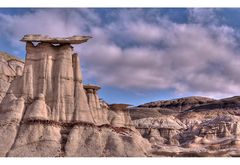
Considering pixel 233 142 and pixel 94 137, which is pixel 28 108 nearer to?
pixel 94 137

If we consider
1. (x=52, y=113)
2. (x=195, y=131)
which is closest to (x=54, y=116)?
(x=52, y=113)

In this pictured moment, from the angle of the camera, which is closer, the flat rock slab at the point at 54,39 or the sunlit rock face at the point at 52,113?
the sunlit rock face at the point at 52,113

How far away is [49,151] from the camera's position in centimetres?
4066

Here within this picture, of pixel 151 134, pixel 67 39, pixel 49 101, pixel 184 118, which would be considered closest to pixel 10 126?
pixel 49 101

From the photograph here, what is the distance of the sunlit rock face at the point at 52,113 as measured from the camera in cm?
4125

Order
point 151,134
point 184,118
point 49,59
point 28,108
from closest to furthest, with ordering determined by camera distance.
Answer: point 28,108 < point 49,59 < point 151,134 < point 184,118

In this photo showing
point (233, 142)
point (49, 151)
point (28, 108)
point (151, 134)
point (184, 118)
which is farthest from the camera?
point (184, 118)

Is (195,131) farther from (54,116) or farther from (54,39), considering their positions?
(54,116)

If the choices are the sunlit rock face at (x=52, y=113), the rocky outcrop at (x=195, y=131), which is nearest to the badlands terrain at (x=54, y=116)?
the sunlit rock face at (x=52, y=113)

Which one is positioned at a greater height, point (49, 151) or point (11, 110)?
point (11, 110)

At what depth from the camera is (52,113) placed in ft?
144

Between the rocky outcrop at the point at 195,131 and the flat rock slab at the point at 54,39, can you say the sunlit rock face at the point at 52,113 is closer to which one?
the flat rock slab at the point at 54,39

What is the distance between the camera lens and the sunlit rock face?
135 ft

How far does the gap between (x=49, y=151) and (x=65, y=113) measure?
5.05 meters
